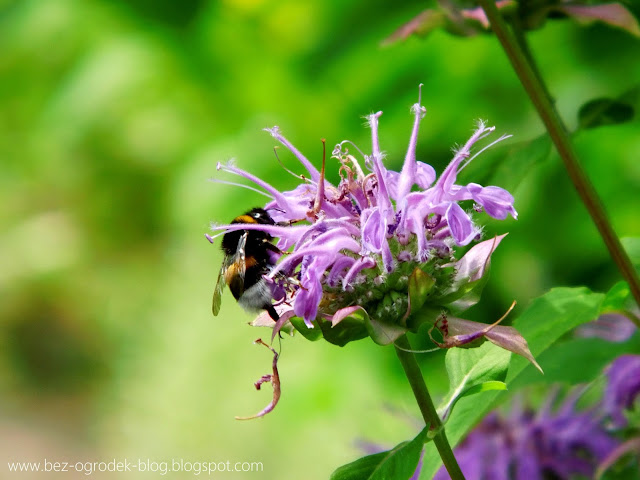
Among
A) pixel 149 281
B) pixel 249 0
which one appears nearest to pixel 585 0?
pixel 249 0

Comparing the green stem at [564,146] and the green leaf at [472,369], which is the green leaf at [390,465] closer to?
the green leaf at [472,369]

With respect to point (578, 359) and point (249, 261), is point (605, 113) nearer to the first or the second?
point (578, 359)

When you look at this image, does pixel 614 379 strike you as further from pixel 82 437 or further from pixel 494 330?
pixel 82 437

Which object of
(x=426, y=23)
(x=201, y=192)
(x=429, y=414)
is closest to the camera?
(x=429, y=414)

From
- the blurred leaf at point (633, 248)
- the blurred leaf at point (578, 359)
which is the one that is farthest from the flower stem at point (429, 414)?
the blurred leaf at point (633, 248)

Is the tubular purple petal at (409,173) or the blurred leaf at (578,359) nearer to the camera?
the tubular purple petal at (409,173)

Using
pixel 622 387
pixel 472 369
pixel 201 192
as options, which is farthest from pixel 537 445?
pixel 201 192

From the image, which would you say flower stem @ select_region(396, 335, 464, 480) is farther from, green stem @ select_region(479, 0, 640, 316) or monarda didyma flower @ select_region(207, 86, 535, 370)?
green stem @ select_region(479, 0, 640, 316)
